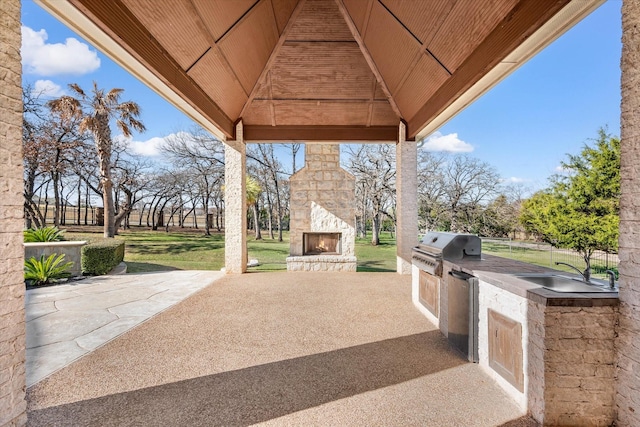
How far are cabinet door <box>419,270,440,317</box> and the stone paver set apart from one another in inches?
151

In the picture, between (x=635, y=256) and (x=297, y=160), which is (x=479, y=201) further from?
(x=635, y=256)

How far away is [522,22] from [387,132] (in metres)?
4.40

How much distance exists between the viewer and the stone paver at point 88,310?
2.85 metres

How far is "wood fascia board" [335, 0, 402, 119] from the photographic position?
16.7ft

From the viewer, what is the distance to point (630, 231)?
179 cm

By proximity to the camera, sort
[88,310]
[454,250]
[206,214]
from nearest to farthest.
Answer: [454,250] → [88,310] → [206,214]

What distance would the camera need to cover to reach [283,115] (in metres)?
6.88

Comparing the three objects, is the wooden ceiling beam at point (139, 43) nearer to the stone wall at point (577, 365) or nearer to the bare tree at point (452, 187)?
the stone wall at point (577, 365)

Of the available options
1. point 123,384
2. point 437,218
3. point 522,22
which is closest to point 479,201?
point 437,218

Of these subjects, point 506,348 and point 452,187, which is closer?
point 506,348

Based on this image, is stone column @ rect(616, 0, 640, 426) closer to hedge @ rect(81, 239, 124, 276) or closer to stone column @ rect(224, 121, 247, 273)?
stone column @ rect(224, 121, 247, 273)

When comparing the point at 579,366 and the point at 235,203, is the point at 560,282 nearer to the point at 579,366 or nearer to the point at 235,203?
the point at 579,366

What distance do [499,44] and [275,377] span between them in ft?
13.6

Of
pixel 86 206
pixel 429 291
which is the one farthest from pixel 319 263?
pixel 86 206
